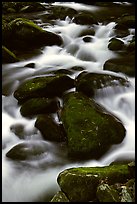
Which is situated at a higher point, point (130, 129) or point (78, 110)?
point (78, 110)

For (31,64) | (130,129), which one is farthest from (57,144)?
(31,64)

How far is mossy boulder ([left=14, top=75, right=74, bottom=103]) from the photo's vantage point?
231 inches

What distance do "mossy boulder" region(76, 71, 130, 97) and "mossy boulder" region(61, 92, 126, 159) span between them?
78cm

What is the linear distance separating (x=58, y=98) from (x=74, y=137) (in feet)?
4.79

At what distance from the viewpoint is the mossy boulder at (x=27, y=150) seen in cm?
476

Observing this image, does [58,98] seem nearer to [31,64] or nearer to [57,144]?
[57,144]

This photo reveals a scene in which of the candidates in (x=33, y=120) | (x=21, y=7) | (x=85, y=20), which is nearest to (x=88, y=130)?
(x=33, y=120)

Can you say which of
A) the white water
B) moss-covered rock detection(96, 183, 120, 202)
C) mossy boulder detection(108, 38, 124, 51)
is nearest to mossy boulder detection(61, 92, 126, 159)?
the white water

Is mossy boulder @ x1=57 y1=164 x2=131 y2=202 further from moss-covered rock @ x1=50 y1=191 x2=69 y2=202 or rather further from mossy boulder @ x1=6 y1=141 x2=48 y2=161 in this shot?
mossy boulder @ x1=6 y1=141 x2=48 y2=161

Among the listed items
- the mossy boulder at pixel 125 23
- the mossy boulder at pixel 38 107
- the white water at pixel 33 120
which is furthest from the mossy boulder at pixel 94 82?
the mossy boulder at pixel 125 23

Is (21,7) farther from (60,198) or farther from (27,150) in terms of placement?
(60,198)

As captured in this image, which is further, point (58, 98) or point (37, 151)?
point (58, 98)

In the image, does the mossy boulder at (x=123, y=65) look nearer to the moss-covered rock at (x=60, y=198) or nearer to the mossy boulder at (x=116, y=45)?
the mossy boulder at (x=116, y=45)

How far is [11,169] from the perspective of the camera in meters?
4.58
